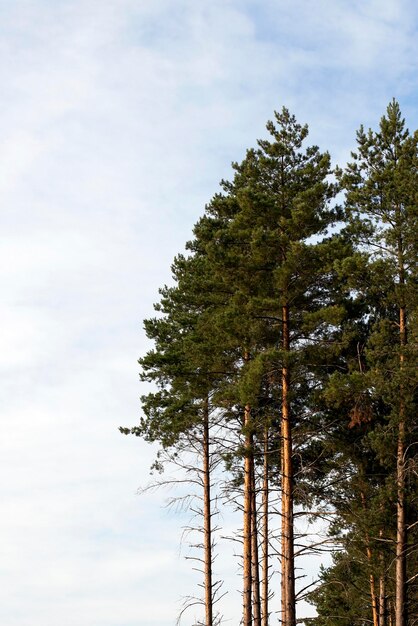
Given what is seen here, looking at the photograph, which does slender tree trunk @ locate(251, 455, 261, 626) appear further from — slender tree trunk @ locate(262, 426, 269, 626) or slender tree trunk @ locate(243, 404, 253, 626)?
slender tree trunk @ locate(262, 426, 269, 626)

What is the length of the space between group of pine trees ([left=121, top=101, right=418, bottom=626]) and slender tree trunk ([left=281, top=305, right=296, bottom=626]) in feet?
0.12

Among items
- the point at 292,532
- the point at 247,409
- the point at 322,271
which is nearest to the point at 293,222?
the point at 322,271

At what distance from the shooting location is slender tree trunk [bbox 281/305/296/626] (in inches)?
746

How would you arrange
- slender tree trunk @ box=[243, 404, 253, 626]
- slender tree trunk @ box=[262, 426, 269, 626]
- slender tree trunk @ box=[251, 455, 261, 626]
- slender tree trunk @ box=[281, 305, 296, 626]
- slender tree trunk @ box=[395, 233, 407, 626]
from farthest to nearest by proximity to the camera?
slender tree trunk @ box=[262, 426, 269, 626] → slender tree trunk @ box=[251, 455, 261, 626] → slender tree trunk @ box=[243, 404, 253, 626] → slender tree trunk @ box=[395, 233, 407, 626] → slender tree trunk @ box=[281, 305, 296, 626]

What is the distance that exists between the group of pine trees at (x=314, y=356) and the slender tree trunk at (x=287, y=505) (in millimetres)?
35

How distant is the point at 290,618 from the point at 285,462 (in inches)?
147

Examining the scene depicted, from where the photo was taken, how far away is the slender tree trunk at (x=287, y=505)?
62.1 feet

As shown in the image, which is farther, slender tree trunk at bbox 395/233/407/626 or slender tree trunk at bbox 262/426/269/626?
slender tree trunk at bbox 262/426/269/626

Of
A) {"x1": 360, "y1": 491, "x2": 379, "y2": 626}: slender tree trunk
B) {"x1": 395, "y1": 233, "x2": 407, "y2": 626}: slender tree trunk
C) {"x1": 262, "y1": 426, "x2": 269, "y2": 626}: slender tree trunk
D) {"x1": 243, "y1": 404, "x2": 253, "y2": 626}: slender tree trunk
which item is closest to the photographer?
{"x1": 395, "y1": 233, "x2": 407, "y2": 626}: slender tree trunk

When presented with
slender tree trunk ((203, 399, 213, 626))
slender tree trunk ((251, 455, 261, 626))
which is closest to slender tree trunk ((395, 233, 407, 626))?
slender tree trunk ((251, 455, 261, 626))

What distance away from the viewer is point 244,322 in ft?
69.5

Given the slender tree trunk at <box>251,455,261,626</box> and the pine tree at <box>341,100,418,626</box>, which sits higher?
the pine tree at <box>341,100,418,626</box>

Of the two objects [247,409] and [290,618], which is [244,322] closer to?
[247,409]

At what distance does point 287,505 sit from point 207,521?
5.86 metres
